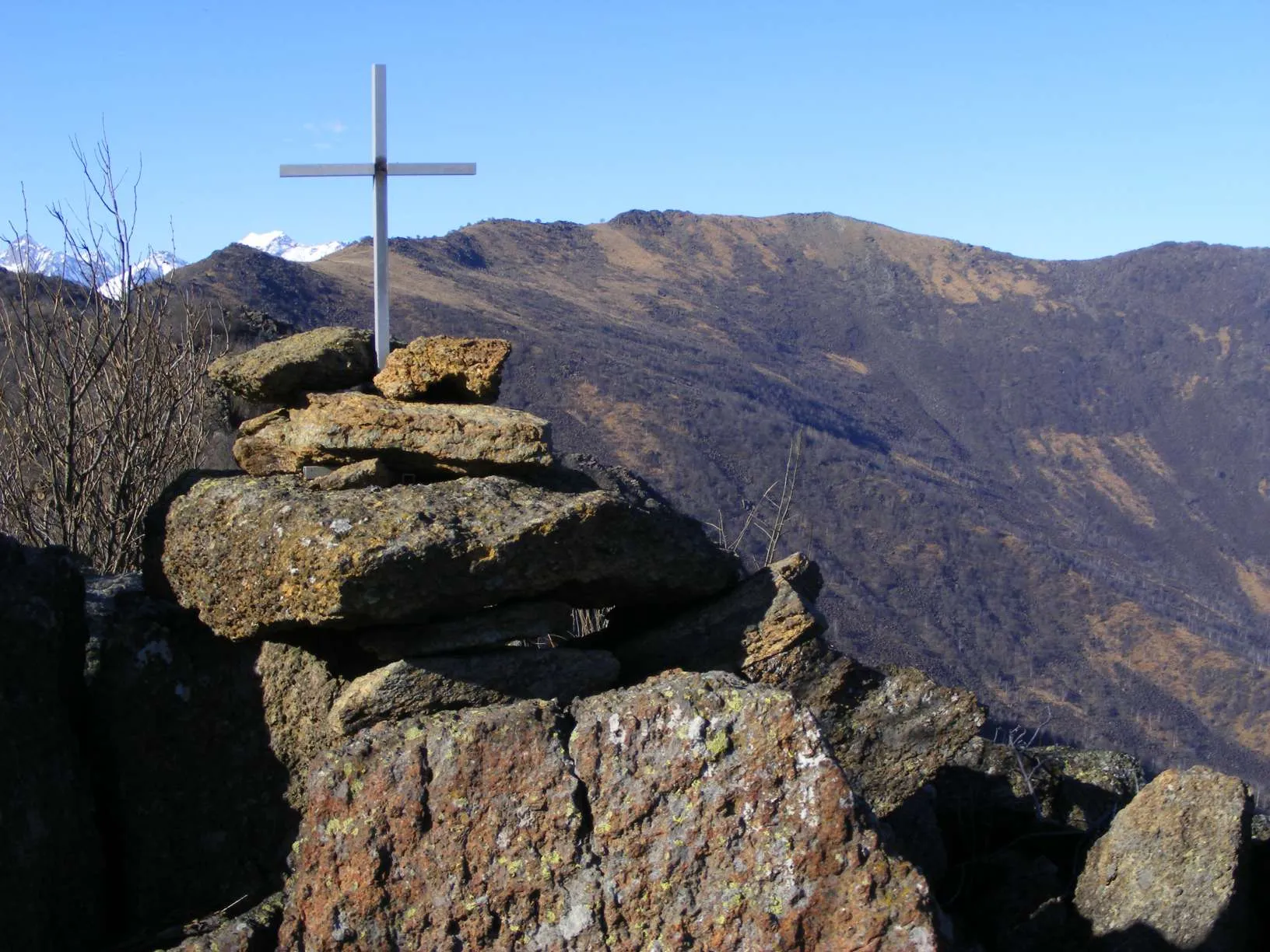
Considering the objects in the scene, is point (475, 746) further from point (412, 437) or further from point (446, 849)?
point (412, 437)

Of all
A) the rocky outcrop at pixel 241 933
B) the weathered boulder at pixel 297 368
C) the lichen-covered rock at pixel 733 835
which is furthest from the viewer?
the weathered boulder at pixel 297 368

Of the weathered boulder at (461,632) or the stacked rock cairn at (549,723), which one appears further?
the weathered boulder at (461,632)

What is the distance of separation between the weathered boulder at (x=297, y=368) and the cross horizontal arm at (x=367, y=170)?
0.76 m

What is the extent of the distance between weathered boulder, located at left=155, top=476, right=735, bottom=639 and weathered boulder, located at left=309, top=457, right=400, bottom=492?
130mm

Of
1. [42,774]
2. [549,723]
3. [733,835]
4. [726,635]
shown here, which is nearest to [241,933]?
[42,774]

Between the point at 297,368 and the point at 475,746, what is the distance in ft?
8.33

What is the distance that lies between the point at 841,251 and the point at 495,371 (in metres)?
97.1

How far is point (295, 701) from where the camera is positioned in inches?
196

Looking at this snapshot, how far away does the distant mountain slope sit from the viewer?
41656mm

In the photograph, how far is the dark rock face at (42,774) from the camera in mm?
4211

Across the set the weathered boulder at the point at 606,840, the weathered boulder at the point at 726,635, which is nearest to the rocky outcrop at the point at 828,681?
the weathered boulder at the point at 726,635

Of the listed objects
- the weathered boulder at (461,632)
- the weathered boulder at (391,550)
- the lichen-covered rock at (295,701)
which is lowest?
the lichen-covered rock at (295,701)

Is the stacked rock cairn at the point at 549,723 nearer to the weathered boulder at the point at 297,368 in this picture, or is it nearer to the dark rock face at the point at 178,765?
the weathered boulder at the point at 297,368

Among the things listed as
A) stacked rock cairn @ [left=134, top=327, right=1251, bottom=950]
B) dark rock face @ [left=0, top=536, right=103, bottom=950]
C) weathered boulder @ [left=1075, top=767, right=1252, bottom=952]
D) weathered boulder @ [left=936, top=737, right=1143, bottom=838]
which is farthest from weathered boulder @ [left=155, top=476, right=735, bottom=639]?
weathered boulder @ [left=1075, top=767, right=1252, bottom=952]
